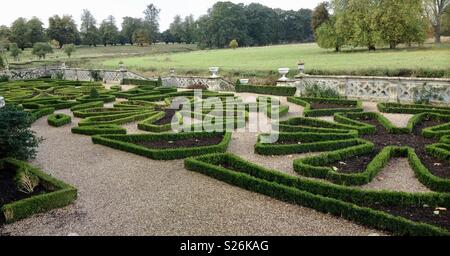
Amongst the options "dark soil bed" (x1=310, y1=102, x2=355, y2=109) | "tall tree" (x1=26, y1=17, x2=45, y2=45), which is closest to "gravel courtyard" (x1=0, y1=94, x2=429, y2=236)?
"dark soil bed" (x1=310, y1=102, x2=355, y2=109)

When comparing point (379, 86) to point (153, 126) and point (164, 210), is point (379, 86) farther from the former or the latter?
point (164, 210)

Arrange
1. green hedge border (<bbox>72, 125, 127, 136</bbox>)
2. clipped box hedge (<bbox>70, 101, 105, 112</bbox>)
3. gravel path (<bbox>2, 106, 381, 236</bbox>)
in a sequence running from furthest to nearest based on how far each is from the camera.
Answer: clipped box hedge (<bbox>70, 101, 105, 112</bbox>), green hedge border (<bbox>72, 125, 127, 136</bbox>), gravel path (<bbox>2, 106, 381, 236</bbox>)

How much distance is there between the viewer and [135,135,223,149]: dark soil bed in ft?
38.4

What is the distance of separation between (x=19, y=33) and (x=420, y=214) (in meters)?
74.1

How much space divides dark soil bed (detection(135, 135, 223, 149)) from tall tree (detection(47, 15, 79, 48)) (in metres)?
77.5

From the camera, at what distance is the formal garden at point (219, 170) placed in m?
7.03

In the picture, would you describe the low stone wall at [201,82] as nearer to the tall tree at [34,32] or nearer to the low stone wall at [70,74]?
the low stone wall at [70,74]

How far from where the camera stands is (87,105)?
19297 mm

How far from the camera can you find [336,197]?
7590 millimetres

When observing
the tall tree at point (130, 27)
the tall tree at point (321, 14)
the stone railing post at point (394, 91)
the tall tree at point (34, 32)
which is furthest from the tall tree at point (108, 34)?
the stone railing post at point (394, 91)

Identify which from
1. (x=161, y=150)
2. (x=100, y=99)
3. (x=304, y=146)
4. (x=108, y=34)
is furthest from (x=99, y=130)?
(x=108, y=34)

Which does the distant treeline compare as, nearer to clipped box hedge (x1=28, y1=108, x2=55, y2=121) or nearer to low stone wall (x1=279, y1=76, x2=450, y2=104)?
clipped box hedge (x1=28, y1=108, x2=55, y2=121)
